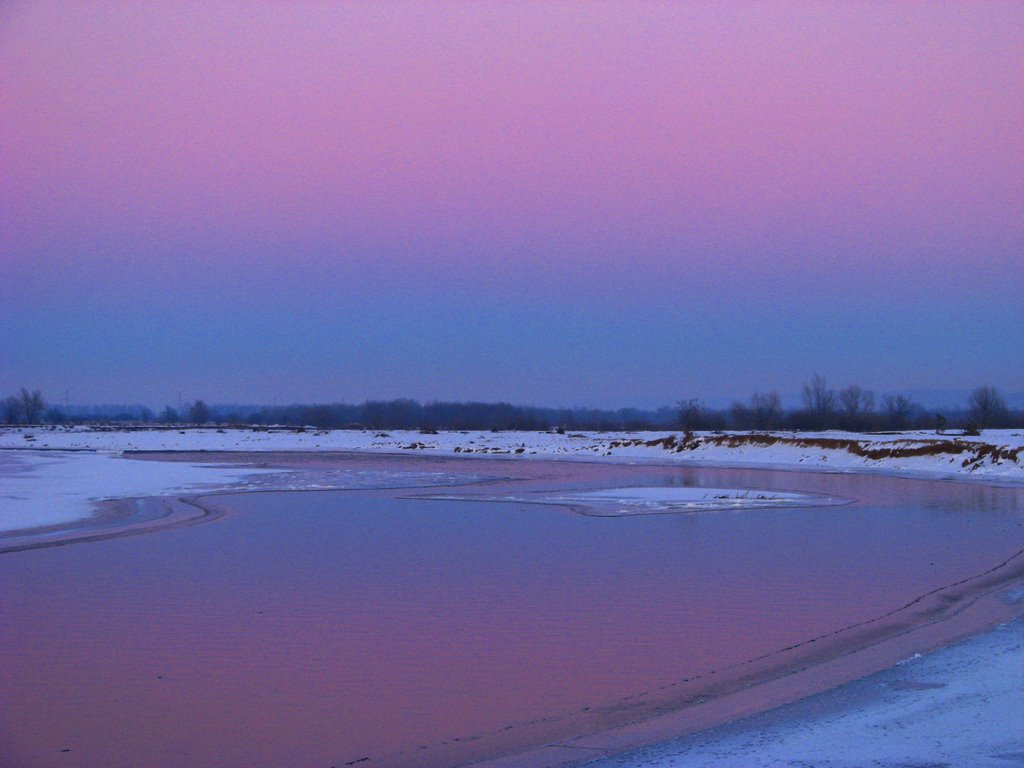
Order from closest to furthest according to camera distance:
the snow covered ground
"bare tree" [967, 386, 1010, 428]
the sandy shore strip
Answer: the sandy shore strip → the snow covered ground → "bare tree" [967, 386, 1010, 428]

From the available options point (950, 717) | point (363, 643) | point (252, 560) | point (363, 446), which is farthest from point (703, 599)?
point (363, 446)

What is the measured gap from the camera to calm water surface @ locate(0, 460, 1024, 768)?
24.7 feet

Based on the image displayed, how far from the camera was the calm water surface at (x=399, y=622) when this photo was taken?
297 inches

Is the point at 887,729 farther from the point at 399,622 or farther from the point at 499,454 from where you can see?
the point at 499,454

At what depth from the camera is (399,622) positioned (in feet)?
36.1

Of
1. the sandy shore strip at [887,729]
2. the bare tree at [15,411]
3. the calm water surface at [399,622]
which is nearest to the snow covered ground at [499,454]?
the calm water surface at [399,622]

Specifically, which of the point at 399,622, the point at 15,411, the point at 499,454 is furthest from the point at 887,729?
the point at 15,411

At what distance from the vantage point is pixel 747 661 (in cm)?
927

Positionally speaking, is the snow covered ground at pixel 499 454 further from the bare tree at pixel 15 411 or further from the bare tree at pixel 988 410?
the bare tree at pixel 15 411

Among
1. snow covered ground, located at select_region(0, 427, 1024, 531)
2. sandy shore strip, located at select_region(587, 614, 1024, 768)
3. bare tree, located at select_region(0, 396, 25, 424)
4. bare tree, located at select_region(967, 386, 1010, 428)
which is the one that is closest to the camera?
sandy shore strip, located at select_region(587, 614, 1024, 768)

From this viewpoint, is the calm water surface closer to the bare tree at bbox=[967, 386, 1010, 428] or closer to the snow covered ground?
the snow covered ground

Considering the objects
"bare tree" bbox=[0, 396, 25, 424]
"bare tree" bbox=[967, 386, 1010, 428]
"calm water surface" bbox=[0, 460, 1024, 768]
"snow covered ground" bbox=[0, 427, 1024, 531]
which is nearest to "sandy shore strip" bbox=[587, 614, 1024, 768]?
"calm water surface" bbox=[0, 460, 1024, 768]

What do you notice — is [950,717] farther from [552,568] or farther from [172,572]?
[172,572]

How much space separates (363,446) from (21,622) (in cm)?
5890
